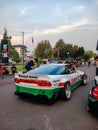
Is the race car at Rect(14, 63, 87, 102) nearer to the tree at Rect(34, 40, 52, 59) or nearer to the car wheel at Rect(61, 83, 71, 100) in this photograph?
the car wheel at Rect(61, 83, 71, 100)

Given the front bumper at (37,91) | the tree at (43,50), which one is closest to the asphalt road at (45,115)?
the front bumper at (37,91)

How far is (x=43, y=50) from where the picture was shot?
199 feet

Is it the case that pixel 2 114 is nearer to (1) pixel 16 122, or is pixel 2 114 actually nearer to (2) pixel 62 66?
(1) pixel 16 122

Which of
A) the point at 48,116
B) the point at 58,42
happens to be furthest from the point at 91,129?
the point at 58,42

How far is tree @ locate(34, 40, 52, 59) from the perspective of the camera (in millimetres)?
59281

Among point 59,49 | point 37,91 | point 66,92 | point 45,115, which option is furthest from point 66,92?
point 59,49

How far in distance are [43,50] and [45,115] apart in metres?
55.9

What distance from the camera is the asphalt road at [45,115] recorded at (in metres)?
4.32

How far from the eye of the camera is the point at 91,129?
4164 mm

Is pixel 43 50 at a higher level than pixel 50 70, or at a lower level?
higher

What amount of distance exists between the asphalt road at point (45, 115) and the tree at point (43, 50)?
173 feet

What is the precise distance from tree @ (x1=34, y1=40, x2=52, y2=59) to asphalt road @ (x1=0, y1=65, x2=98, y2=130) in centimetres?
5262

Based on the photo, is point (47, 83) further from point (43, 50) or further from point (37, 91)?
point (43, 50)

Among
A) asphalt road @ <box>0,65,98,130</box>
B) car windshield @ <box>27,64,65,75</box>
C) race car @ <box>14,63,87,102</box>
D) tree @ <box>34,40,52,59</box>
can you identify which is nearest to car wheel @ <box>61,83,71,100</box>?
race car @ <box>14,63,87,102</box>
